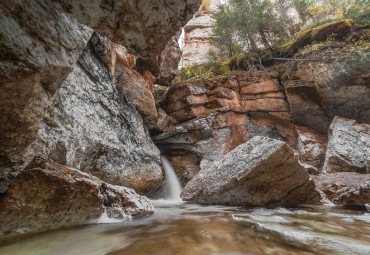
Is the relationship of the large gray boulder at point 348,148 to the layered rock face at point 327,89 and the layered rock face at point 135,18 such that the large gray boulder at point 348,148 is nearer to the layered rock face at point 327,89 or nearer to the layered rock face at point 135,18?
the layered rock face at point 327,89

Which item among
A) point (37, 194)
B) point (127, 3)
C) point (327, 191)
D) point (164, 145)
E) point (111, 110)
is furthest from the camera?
point (164, 145)

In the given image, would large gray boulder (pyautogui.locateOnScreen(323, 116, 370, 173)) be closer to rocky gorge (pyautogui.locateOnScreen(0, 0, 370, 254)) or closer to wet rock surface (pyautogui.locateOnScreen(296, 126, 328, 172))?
rocky gorge (pyautogui.locateOnScreen(0, 0, 370, 254))

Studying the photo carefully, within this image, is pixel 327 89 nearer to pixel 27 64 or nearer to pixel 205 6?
pixel 27 64

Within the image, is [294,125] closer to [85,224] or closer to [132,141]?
[132,141]

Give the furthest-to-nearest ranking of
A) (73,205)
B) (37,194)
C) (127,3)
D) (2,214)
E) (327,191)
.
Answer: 1. (327,191)
2. (73,205)
3. (37,194)
4. (2,214)
5. (127,3)

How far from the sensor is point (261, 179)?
4484mm

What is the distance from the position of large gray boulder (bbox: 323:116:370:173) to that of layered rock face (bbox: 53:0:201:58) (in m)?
9.01

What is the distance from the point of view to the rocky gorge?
1.86m

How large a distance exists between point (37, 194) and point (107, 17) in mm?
2369

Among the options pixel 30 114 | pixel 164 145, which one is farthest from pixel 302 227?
pixel 164 145

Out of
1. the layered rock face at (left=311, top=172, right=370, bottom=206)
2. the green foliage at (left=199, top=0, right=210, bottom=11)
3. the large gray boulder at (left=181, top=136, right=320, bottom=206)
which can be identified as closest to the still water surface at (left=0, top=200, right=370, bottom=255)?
the large gray boulder at (left=181, top=136, right=320, bottom=206)

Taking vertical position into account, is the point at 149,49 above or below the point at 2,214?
above

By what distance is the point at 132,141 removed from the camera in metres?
7.18

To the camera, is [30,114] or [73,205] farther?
[73,205]
